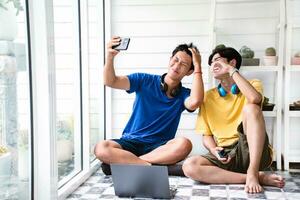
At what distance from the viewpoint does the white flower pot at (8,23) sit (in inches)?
53.3

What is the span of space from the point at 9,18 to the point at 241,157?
Result: 1381 millimetres

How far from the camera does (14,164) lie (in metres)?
1.46

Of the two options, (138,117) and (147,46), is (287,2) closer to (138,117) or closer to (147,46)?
(147,46)

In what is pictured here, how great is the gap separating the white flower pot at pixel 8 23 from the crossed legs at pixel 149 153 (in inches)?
32.6

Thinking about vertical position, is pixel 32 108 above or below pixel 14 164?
above

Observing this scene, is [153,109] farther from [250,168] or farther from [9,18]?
[9,18]

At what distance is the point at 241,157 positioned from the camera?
193 cm

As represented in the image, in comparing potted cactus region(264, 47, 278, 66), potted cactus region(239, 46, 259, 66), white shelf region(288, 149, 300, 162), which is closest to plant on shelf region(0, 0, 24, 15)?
potted cactus region(239, 46, 259, 66)

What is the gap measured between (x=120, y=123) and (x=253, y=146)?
1.15 metres

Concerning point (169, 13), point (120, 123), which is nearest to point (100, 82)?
point (120, 123)

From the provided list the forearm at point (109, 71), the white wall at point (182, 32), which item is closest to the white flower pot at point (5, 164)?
the forearm at point (109, 71)

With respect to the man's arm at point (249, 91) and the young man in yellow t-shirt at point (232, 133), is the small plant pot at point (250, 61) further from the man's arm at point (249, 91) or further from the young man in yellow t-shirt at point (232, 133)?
the man's arm at point (249, 91)

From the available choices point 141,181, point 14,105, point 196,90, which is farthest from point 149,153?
point 14,105

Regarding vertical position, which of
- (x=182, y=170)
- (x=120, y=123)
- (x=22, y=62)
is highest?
(x=22, y=62)
